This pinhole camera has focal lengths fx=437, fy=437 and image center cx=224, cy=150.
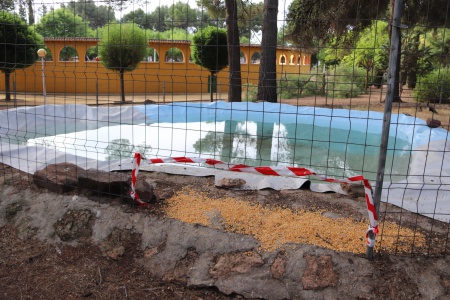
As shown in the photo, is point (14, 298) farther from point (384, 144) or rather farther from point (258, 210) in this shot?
point (384, 144)

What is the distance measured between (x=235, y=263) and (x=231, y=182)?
50.2 inches

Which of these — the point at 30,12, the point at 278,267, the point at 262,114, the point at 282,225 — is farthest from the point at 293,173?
the point at 262,114

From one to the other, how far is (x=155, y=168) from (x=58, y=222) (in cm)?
135

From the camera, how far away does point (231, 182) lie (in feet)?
14.1

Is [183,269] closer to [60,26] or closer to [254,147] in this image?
[60,26]

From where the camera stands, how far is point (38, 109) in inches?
384

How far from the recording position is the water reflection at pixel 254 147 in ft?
22.9

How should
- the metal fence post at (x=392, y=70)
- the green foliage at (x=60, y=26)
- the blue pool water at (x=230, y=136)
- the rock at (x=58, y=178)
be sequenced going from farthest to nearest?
the blue pool water at (x=230, y=136)
the green foliage at (x=60, y=26)
the rock at (x=58, y=178)
the metal fence post at (x=392, y=70)

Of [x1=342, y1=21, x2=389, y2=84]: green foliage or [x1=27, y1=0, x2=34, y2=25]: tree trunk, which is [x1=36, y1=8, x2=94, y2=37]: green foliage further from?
[x1=342, y1=21, x2=389, y2=84]: green foliage

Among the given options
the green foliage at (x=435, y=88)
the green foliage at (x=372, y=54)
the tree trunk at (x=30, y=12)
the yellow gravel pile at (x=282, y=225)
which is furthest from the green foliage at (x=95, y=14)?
the green foliage at (x=372, y=54)

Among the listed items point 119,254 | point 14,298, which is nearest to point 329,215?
point 119,254

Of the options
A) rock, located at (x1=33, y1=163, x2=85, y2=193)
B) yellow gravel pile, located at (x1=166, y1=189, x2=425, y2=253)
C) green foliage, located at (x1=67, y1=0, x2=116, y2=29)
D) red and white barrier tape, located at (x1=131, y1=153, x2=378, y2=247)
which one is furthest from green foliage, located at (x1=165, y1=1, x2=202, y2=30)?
rock, located at (x1=33, y1=163, x2=85, y2=193)

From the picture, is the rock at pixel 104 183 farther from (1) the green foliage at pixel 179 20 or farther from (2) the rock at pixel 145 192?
(1) the green foliage at pixel 179 20

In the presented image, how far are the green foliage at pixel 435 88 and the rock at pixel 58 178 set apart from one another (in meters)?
3.22
